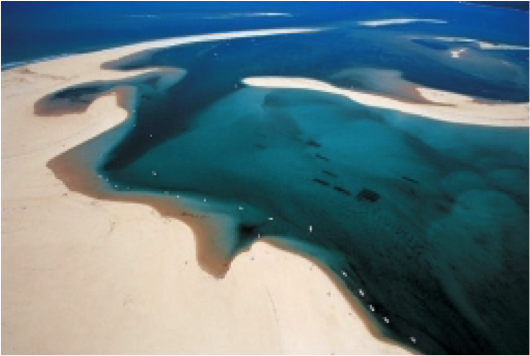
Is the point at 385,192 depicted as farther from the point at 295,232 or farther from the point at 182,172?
the point at 182,172

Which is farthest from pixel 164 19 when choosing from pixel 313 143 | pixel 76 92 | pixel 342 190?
pixel 342 190

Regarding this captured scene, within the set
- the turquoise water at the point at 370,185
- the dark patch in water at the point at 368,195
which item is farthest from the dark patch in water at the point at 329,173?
the dark patch in water at the point at 368,195

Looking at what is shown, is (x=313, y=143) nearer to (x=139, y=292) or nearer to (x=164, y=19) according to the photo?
(x=139, y=292)

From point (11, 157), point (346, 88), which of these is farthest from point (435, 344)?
point (346, 88)

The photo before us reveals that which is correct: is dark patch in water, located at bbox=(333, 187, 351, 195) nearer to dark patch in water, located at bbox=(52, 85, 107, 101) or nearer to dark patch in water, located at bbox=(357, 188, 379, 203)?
dark patch in water, located at bbox=(357, 188, 379, 203)

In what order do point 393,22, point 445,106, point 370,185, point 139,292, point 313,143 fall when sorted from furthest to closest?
point 393,22, point 445,106, point 313,143, point 370,185, point 139,292

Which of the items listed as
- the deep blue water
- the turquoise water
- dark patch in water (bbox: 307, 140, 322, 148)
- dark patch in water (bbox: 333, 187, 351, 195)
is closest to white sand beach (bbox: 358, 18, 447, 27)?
the deep blue water
